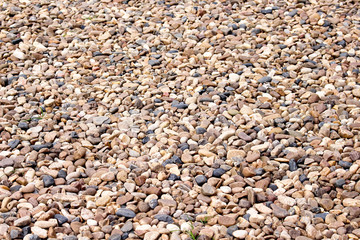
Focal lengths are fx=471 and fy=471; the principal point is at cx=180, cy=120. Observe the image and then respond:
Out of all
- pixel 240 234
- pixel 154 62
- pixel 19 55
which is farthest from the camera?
pixel 19 55

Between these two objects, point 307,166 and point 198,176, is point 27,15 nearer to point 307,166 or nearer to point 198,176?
point 198,176

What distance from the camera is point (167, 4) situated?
200 inches

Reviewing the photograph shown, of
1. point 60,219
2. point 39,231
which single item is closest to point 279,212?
point 60,219

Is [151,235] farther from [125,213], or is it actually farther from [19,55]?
[19,55]

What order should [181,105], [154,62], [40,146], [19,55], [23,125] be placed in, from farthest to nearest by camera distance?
[19,55], [154,62], [181,105], [23,125], [40,146]

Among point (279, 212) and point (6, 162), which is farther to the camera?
point (6, 162)

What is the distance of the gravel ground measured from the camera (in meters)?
2.73

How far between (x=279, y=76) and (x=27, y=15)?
2743mm

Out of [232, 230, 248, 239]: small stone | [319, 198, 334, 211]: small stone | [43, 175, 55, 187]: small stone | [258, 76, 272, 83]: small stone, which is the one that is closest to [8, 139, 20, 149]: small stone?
[43, 175, 55, 187]: small stone

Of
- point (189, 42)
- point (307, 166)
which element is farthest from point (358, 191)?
point (189, 42)

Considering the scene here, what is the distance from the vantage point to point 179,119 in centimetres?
357

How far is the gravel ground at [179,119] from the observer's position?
2.73 metres

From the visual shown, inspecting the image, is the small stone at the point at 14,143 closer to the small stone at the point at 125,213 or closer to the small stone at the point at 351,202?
the small stone at the point at 125,213

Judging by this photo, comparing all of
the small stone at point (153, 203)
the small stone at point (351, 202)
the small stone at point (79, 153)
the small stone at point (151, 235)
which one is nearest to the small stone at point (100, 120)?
the small stone at point (79, 153)
